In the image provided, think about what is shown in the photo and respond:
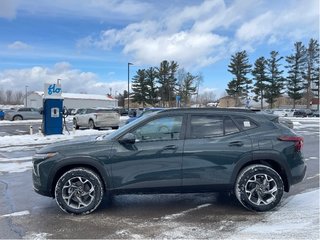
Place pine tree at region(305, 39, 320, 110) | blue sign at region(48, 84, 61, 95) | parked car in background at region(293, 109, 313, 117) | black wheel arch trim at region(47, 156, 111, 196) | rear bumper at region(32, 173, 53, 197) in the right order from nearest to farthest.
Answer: black wheel arch trim at region(47, 156, 111, 196) < rear bumper at region(32, 173, 53, 197) < blue sign at region(48, 84, 61, 95) < parked car in background at region(293, 109, 313, 117) < pine tree at region(305, 39, 320, 110)

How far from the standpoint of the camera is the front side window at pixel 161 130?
582 cm

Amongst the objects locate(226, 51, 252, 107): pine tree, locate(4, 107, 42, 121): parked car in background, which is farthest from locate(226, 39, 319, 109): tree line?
locate(4, 107, 42, 121): parked car in background

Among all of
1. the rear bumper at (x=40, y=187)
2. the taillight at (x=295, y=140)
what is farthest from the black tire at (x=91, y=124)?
the taillight at (x=295, y=140)

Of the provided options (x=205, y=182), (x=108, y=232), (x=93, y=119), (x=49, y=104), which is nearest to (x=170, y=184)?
(x=205, y=182)

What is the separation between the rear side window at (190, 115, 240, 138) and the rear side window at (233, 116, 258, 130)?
0.09 m

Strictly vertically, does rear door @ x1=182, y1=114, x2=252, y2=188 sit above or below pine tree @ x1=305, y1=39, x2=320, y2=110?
below

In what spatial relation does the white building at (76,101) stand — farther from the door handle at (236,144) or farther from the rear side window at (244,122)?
the door handle at (236,144)

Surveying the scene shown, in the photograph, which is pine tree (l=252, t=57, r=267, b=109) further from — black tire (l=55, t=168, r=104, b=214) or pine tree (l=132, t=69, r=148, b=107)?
black tire (l=55, t=168, r=104, b=214)

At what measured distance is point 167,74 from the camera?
8381 cm

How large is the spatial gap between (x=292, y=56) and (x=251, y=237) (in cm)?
7848

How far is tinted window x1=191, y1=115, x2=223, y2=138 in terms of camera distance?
5918 mm

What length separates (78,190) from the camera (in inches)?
223

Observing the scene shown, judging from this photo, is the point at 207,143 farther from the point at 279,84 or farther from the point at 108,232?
the point at 279,84

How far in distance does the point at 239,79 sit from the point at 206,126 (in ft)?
247
